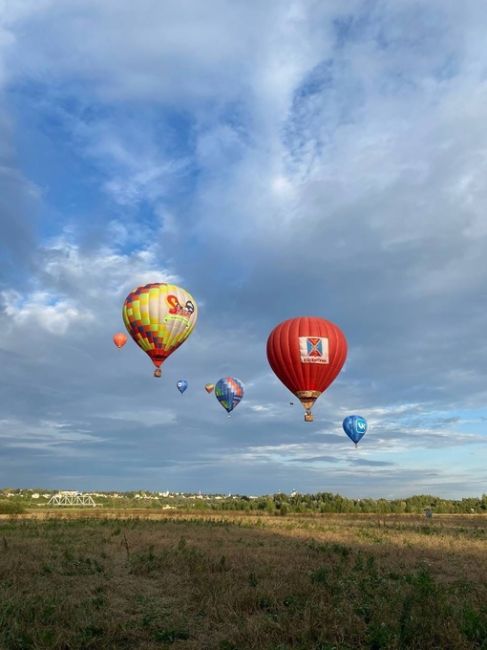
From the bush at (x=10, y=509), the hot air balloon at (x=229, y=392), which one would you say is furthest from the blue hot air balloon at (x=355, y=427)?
the bush at (x=10, y=509)

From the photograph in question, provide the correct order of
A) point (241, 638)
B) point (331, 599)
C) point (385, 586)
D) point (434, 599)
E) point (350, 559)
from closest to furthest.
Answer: point (241, 638) → point (434, 599) → point (331, 599) → point (385, 586) → point (350, 559)

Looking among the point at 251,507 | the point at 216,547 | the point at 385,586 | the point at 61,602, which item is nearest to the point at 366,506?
the point at 251,507

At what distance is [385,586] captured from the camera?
15.6m

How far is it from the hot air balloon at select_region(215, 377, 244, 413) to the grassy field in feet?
202

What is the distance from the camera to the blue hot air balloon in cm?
6656

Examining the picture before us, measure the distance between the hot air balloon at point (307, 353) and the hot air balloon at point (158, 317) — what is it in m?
8.79

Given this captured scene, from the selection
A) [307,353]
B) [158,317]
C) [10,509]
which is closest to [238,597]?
[307,353]

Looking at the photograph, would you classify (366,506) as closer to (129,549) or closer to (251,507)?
(251,507)

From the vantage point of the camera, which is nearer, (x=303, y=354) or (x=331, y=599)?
(x=331, y=599)

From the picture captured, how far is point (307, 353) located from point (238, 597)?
2747cm

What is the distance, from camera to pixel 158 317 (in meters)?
46.1

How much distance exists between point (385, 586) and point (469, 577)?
4182 millimetres

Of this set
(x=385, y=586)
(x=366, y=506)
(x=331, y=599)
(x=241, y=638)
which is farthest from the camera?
(x=366, y=506)

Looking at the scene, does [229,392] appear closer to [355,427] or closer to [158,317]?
[355,427]
